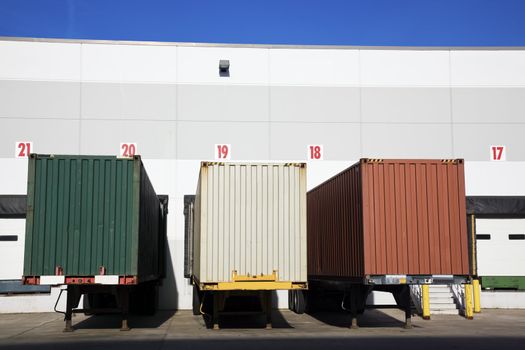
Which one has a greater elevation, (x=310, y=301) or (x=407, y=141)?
(x=407, y=141)

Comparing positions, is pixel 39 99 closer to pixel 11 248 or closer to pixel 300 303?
pixel 11 248

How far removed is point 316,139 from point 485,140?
6215 mm

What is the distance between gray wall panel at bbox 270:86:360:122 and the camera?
73.9 feet

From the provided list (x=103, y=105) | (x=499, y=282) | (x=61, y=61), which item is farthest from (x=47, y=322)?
(x=499, y=282)

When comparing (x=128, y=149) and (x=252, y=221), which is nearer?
(x=252, y=221)

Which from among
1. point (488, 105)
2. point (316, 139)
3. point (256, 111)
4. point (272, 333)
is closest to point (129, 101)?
point (256, 111)

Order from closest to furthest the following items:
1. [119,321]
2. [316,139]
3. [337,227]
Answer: [337,227], [119,321], [316,139]

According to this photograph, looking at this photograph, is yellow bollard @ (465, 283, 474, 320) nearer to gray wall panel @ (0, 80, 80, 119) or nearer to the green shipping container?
the green shipping container

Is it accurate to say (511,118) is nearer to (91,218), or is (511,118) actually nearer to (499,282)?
(499,282)

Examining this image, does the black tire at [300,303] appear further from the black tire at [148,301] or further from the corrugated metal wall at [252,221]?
the corrugated metal wall at [252,221]

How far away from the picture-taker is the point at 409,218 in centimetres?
1384

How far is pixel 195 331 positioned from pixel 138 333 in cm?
132

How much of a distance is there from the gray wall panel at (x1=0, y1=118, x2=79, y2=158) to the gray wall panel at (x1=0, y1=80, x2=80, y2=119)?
22cm

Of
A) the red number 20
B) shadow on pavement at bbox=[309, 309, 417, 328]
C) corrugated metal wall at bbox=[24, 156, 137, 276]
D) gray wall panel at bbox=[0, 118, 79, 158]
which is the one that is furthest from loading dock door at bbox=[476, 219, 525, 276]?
gray wall panel at bbox=[0, 118, 79, 158]
